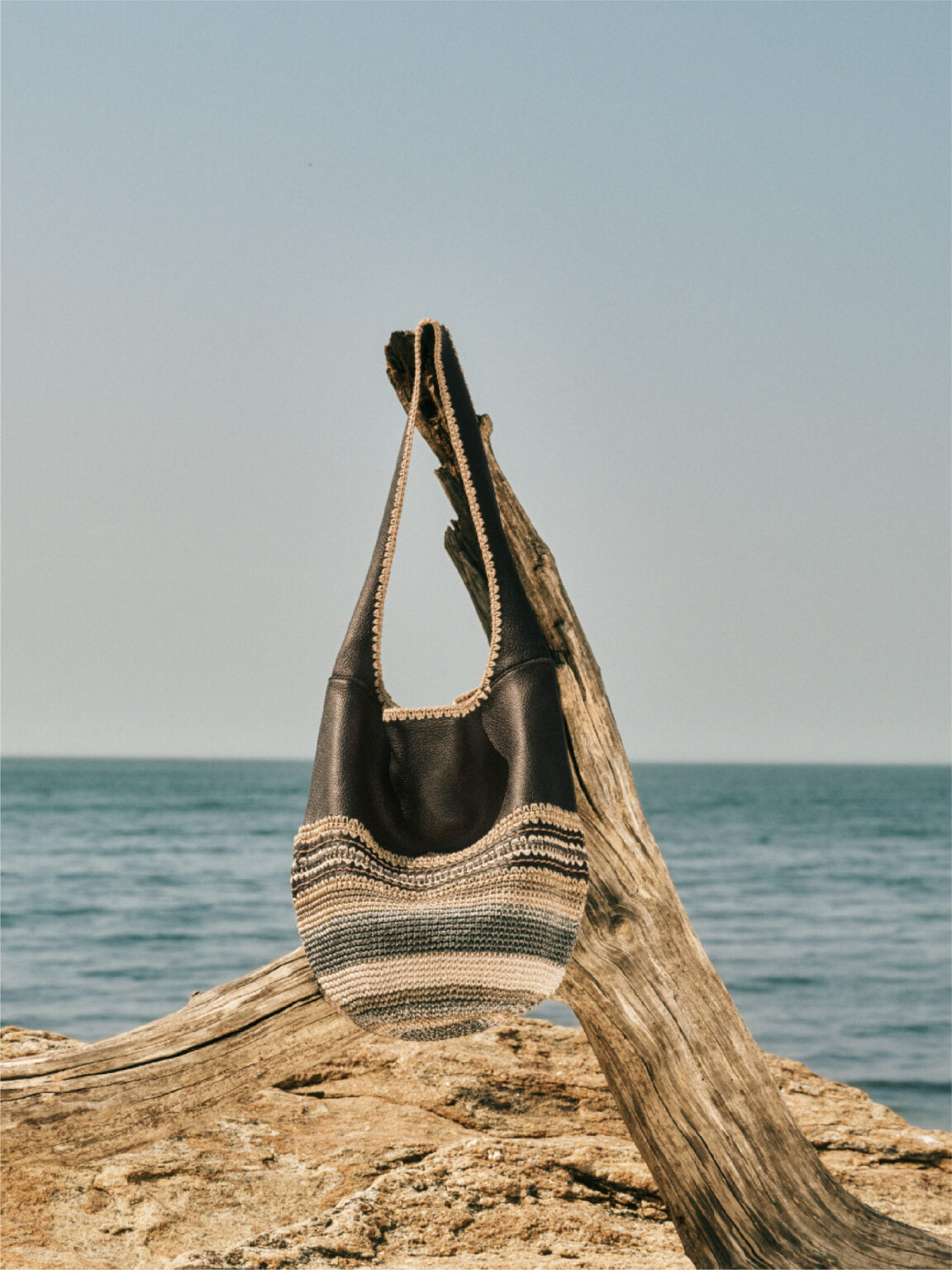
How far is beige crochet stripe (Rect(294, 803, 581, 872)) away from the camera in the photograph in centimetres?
214

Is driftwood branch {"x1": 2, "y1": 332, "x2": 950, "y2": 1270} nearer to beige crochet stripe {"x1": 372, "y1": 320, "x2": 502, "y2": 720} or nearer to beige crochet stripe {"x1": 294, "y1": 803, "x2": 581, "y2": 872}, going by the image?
beige crochet stripe {"x1": 372, "y1": 320, "x2": 502, "y2": 720}

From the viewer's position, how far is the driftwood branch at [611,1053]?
8.68ft

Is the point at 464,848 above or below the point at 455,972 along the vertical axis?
above

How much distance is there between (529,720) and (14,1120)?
5.59 feet

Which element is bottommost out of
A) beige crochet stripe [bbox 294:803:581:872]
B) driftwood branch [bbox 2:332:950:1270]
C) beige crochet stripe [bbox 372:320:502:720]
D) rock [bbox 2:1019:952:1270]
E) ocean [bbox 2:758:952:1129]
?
ocean [bbox 2:758:952:1129]

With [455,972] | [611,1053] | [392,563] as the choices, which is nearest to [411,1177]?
[611,1053]

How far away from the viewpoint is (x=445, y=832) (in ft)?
7.56

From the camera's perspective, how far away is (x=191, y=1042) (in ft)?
8.72

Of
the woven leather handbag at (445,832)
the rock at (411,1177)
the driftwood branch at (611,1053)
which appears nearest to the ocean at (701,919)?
the rock at (411,1177)

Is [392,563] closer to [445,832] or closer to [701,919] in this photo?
[445,832]

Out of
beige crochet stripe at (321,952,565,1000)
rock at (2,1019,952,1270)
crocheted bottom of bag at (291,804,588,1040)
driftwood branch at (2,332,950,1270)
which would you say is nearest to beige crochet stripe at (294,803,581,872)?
crocheted bottom of bag at (291,804,588,1040)

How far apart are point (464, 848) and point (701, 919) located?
62.3ft

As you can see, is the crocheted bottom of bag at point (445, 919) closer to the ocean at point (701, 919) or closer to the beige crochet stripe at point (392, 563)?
the beige crochet stripe at point (392, 563)

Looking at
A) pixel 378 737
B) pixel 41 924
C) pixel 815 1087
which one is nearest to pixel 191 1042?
pixel 378 737
